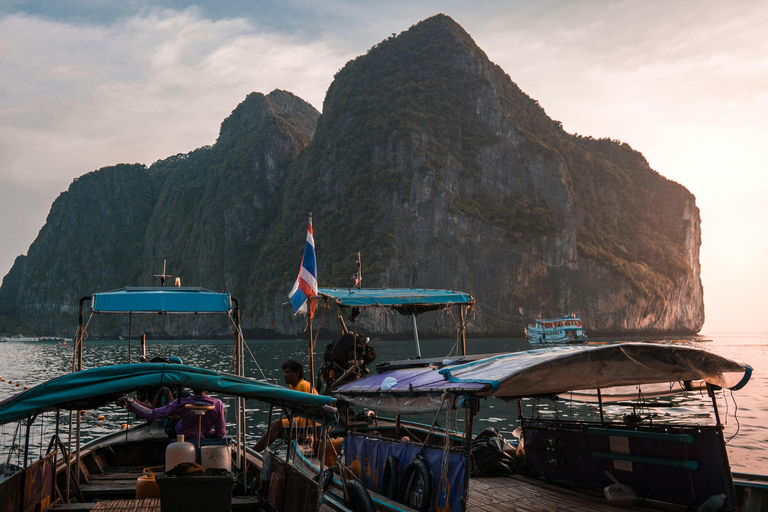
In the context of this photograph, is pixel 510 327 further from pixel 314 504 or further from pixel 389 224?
pixel 314 504

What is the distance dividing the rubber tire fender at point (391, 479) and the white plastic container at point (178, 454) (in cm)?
244

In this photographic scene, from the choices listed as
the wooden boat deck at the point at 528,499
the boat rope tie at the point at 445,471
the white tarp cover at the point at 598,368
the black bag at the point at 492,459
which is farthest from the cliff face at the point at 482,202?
the boat rope tie at the point at 445,471

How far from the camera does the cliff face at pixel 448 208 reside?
89.4 m

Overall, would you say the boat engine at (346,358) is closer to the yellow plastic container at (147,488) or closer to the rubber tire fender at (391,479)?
the rubber tire fender at (391,479)

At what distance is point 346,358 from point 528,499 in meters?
6.36

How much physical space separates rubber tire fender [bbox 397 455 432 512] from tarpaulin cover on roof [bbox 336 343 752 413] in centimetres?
63

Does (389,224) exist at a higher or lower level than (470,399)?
higher

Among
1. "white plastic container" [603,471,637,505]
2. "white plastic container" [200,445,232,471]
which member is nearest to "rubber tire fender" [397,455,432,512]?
"white plastic container" [200,445,232,471]

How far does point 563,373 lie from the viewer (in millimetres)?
6469

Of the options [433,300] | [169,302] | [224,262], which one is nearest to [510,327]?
[224,262]

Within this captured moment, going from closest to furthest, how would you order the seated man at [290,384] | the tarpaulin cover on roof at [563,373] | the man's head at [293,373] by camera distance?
1. the tarpaulin cover on roof at [563,373]
2. the seated man at [290,384]
3. the man's head at [293,373]

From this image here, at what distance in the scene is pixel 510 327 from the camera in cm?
8812

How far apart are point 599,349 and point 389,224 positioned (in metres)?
85.2

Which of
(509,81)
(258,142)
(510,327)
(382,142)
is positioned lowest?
(510,327)
